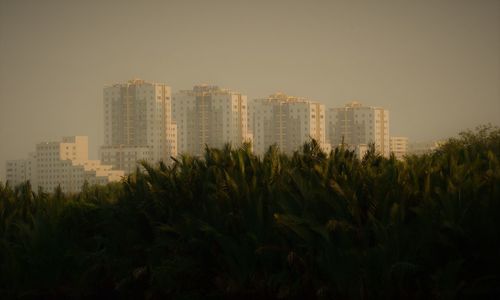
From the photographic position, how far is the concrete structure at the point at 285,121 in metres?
153

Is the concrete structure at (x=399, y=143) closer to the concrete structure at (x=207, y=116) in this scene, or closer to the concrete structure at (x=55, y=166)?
the concrete structure at (x=207, y=116)

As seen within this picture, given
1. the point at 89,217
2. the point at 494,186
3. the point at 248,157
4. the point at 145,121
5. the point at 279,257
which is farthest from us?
the point at 145,121

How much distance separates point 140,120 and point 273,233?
145712 mm

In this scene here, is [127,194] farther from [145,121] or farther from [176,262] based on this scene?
[145,121]

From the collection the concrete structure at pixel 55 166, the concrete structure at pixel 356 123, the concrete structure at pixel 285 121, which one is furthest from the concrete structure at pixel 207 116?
the concrete structure at pixel 356 123

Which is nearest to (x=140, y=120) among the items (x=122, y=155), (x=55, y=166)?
(x=122, y=155)

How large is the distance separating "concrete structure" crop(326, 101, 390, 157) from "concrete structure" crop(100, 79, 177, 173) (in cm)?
3723

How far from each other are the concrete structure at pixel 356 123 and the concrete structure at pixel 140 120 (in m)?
37.2

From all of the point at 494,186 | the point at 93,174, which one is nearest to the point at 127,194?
the point at 494,186

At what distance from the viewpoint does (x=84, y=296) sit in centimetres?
1259

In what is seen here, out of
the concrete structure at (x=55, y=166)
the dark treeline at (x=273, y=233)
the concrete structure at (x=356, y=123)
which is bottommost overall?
the concrete structure at (x=55, y=166)

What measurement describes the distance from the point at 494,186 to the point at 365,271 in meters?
2.07

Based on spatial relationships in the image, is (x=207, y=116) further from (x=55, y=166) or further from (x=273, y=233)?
(x=273, y=233)

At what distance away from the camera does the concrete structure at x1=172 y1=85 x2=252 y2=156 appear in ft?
497
